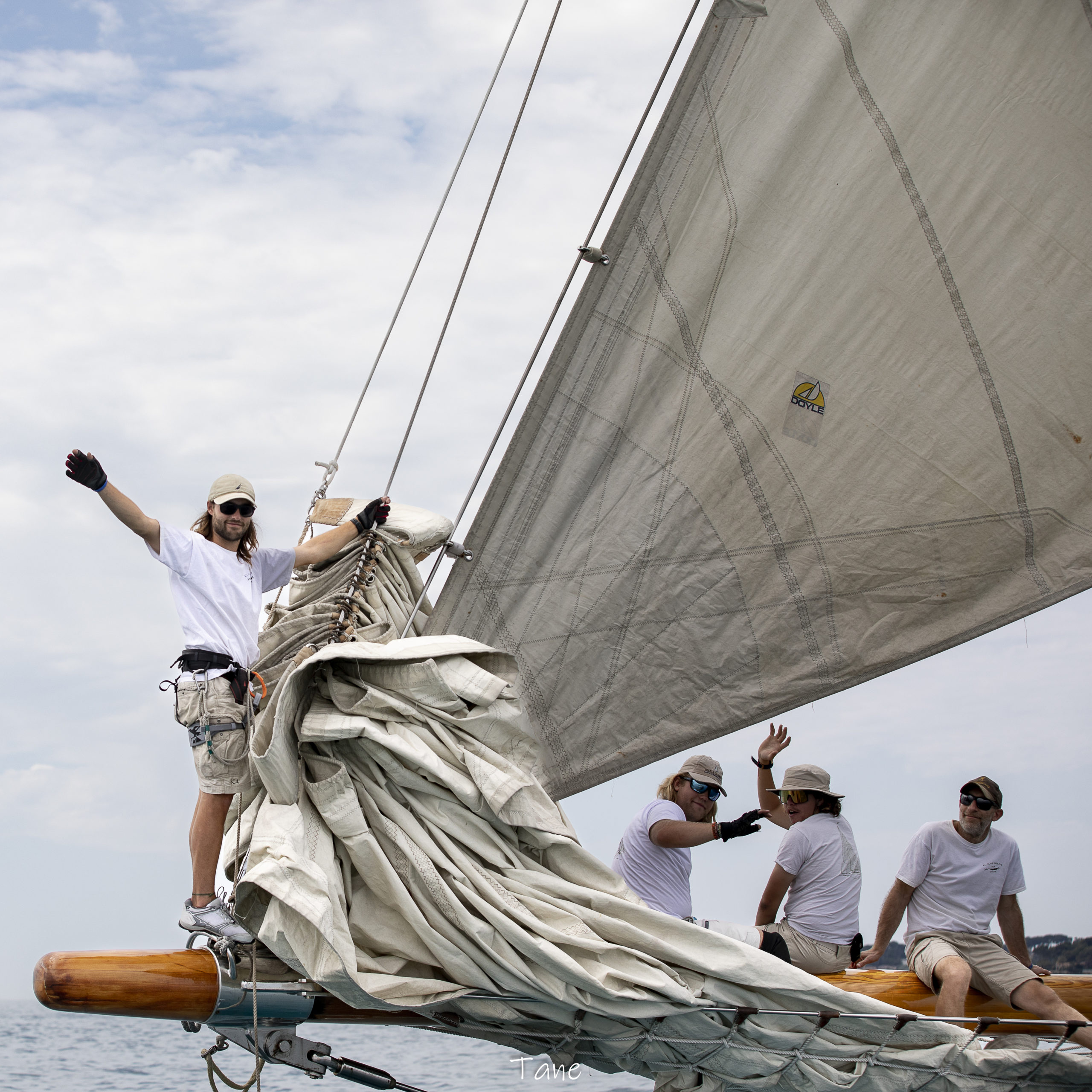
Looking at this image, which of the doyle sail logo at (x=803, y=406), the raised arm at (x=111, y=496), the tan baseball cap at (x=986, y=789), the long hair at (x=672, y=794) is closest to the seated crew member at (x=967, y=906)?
the tan baseball cap at (x=986, y=789)

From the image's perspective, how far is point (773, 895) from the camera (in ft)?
14.3

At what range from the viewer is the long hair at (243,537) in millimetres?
3760

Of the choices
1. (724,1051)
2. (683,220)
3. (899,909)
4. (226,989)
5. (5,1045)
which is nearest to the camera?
(226,989)

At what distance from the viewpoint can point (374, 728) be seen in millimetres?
3328

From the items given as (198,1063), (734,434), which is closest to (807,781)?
(734,434)

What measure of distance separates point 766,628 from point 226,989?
2.14m

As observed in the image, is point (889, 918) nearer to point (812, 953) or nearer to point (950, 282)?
point (812, 953)

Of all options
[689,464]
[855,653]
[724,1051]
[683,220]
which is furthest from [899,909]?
[683,220]

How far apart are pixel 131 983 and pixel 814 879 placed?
2301 millimetres

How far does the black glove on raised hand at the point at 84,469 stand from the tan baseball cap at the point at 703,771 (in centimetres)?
218

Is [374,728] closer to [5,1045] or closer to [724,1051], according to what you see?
[724,1051]

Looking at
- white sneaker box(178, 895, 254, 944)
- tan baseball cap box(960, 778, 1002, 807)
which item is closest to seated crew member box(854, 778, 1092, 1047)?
tan baseball cap box(960, 778, 1002, 807)

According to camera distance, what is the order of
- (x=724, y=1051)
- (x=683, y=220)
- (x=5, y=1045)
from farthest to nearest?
(x=5, y=1045) → (x=683, y=220) → (x=724, y=1051)

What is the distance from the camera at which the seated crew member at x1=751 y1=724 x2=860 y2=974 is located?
4.25 m
